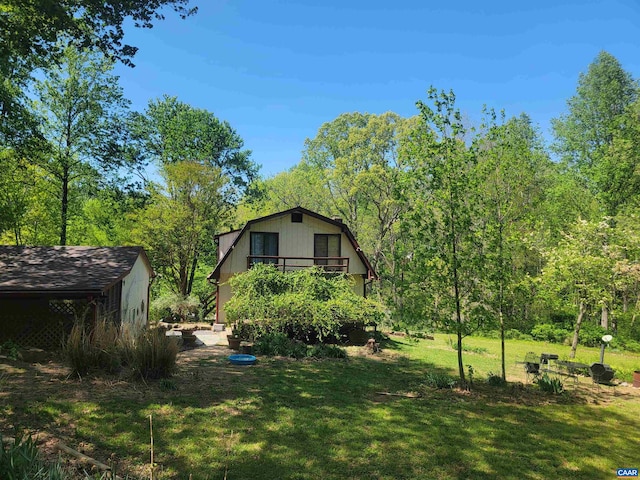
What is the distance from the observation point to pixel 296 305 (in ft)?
51.6

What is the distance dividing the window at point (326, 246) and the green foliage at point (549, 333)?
599 inches

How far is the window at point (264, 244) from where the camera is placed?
21.3m

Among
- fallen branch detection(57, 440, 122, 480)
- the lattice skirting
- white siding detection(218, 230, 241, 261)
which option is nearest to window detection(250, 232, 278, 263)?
white siding detection(218, 230, 241, 261)

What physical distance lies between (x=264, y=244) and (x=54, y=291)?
11.5 m

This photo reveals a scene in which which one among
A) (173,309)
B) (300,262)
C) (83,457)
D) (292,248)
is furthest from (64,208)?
(83,457)

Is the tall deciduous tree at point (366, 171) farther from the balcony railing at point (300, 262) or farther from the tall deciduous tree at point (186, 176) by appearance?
the balcony railing at point (300, 262)

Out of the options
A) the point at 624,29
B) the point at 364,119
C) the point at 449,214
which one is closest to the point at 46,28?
the point at 449,214

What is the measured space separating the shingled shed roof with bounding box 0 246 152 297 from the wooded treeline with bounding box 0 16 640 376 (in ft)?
16.4

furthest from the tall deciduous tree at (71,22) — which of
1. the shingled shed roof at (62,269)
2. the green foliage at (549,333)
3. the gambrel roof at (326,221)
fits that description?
the green foliage at (549,333)

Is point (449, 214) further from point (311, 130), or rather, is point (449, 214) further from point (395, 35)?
point (311, 130)

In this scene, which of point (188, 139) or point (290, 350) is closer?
point (290, 350)

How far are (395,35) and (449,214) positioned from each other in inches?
417

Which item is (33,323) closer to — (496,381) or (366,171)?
(496,381)

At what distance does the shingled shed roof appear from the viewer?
11.1m
